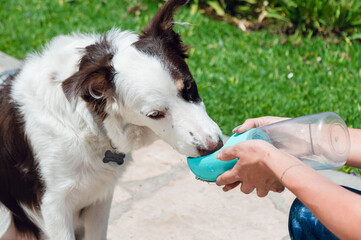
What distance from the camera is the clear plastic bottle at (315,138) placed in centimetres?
235

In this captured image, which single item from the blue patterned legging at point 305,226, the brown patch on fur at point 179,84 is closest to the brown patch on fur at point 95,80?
the brown patch on fur at point 179,84

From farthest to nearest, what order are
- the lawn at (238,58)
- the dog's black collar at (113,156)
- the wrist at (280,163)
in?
the lawn at (238,58) < the dog's black collar at (113,156) < the wrist at (280,163)

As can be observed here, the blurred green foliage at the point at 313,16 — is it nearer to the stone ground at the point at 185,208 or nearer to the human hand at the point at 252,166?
the stone ground at the point at 185,208

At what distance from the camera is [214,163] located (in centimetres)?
237

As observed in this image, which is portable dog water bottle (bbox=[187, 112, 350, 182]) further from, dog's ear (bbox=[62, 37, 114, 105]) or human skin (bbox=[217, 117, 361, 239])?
dog's ear (bbox=[62, 37, 114, 105])

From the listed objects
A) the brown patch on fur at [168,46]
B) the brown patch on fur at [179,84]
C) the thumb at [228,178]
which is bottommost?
the thumb at [228,178]

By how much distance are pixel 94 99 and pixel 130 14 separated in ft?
15.7

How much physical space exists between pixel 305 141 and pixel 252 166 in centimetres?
46

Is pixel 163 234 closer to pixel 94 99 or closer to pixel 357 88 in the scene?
pixel 94 99

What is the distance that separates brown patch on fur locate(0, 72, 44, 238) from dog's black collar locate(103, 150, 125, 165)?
1.22 ft

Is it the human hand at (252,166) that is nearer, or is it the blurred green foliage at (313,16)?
the human hand at (252,166)

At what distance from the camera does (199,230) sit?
3291 mm

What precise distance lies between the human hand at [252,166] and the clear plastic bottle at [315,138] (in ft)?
0.85

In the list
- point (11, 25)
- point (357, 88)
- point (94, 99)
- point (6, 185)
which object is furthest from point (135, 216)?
point (11, 25)
